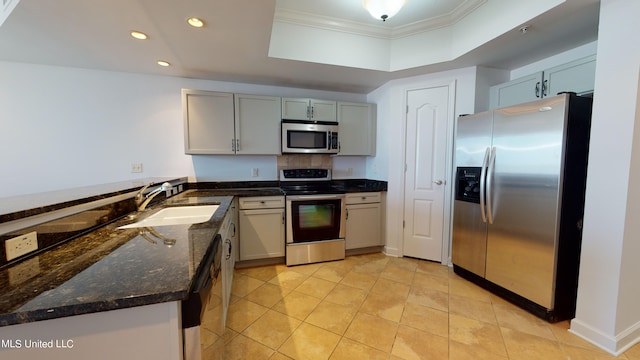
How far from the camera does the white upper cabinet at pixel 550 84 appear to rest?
184 centimetres

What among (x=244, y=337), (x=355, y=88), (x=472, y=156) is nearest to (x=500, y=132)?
(x=472, y=156)

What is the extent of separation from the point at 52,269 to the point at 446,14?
3241 mm

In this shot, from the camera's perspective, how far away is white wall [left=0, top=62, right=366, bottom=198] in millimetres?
2596

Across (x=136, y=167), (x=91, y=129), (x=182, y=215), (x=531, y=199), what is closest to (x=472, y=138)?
(x=531, y=199)

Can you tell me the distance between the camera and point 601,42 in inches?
60.6

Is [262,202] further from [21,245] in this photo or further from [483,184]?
[483,184]

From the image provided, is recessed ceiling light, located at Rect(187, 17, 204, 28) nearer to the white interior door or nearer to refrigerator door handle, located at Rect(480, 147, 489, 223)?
the white interior door

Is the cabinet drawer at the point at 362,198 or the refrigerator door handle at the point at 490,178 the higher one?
the refrigerator door handle at the point at 490,178

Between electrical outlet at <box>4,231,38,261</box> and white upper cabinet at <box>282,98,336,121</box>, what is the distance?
236 cm

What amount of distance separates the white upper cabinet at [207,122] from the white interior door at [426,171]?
214 centimetres

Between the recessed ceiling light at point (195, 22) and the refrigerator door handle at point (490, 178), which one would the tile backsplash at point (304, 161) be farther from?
the refrigerator door handle at point (490, 178)

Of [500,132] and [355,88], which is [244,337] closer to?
[500,132]

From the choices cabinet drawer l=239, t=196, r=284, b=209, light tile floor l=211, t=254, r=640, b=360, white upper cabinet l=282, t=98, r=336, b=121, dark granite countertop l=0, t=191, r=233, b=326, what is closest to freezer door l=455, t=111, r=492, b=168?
light tile floor l=211, t=254, r=640, b=360

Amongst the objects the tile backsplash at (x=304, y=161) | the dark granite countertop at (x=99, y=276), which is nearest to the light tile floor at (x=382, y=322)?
the dark granite countertop at (x=99, y=276)
